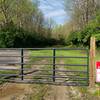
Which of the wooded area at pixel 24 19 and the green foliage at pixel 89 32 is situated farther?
the wooded area at pixel 24 19

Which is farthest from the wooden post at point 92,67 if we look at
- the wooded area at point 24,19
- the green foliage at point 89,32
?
the wooded area at point 24,19

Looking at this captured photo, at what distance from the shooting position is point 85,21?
6225 centimetres

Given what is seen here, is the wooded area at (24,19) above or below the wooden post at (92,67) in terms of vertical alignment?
above

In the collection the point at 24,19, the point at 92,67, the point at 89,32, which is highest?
the point at 24,19

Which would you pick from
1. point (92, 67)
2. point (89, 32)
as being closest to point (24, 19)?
point (89, 32)

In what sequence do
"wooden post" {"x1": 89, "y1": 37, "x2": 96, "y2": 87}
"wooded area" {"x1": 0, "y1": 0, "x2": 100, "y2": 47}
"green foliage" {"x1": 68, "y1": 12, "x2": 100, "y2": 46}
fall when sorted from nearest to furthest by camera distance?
"wooden post" {"x1": 89, "y1": 37, "x2": 96, "y2": 87} → "green foliage" {"x1": 68, "y1": 12, "x2": 100, "y2": 46} → "wooded area" {"x1": 0, "y1": 0, "x2": 100, "y2": 47}

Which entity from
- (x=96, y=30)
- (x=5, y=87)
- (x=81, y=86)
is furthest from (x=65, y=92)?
(x=96, y=30)

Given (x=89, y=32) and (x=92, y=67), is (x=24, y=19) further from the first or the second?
(x=92, y=67)

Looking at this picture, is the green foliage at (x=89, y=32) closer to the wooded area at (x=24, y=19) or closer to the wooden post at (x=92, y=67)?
the wooded area at (x=24, y=19)

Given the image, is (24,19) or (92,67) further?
(24,19)

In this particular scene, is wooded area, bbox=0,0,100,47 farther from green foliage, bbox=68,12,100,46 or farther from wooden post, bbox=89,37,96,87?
wooden post, bbox=89,37,96,87

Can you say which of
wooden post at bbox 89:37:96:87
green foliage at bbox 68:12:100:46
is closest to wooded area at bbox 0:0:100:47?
green foliage at bbox 68:12:100:46

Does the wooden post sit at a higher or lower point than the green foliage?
lower

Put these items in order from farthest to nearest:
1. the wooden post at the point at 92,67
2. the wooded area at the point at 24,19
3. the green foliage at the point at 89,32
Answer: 1. the wooded area at the point at 24,19
2. the green foliage at the point at 89,32
3. the wooden post at the point at 92,67
